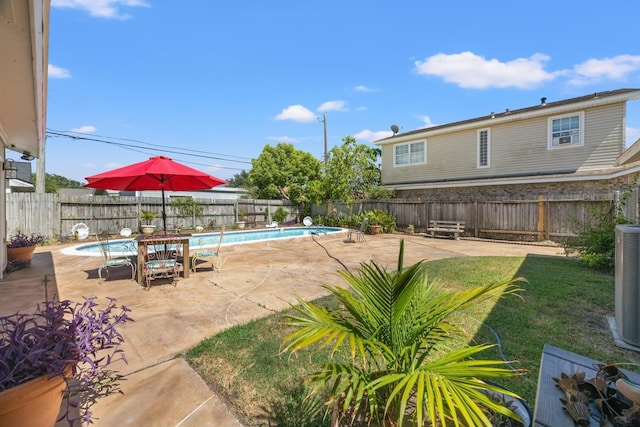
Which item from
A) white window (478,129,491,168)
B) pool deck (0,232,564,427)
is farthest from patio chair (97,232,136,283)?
white window (478,129,491,168)

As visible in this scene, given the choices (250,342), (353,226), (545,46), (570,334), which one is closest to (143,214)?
(353,226)

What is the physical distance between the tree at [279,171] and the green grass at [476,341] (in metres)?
24.9

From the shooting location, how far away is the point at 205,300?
4934 millimetres

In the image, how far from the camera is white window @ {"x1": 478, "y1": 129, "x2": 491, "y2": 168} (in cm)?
1519

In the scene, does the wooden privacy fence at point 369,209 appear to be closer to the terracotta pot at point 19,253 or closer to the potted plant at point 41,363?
the terracotta pot at point 19,253

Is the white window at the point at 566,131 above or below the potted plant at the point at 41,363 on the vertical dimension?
above

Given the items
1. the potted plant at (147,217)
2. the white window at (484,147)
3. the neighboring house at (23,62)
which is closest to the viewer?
the neighboring house at (23,62)

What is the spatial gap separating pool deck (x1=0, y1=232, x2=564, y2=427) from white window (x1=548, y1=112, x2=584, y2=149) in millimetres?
6862

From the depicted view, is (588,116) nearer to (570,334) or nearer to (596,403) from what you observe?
(570,334)

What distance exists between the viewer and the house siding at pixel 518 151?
39.7ft

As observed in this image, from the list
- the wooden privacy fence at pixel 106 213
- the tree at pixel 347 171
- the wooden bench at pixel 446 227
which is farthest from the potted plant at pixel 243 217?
the wooden bench at pixel 446 227

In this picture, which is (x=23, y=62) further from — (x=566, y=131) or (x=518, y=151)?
(x=566, y=131)

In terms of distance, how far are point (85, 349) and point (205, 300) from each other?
3176 millimetres

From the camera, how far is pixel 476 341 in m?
3.31
